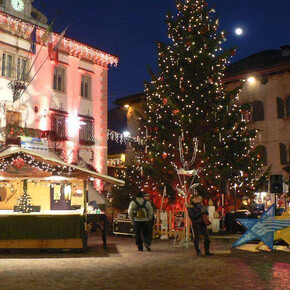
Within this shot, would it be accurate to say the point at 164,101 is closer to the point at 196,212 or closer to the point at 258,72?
the point at 258,72

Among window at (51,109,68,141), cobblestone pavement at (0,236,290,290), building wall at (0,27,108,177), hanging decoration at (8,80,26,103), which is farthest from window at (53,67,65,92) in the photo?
cobblestone pavement at (0,236,290,290)

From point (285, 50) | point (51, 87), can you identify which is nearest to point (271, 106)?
point (285, 50)

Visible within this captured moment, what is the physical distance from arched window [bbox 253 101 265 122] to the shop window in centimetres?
1301

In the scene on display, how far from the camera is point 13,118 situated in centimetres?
2333

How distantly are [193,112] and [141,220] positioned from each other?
9.15 metres

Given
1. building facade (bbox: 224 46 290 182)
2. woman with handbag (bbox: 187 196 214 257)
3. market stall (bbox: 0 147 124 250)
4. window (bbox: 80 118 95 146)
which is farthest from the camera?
building facade (bbox: 224 46 290 182)

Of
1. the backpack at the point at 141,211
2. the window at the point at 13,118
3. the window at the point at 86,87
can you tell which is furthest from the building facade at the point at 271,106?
the backpack at the point at 141,211

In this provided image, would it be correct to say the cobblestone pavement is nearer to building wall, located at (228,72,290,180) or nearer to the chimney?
building wall, located at (228,72,290,180)

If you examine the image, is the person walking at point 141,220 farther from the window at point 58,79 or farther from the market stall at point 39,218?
the window at point 58,79

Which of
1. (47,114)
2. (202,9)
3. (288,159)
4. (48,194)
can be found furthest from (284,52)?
(48,194)

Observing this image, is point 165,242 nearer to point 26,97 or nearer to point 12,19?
point 26,97

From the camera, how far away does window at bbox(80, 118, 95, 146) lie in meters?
26.9

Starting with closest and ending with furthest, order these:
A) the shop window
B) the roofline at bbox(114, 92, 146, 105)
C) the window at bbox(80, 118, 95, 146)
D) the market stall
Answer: the market stall
the shop window
the window at bbox(80, 118, 95, 146)
the roofline at bbox(114, 92, 146, 105)

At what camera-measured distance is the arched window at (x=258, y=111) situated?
2967cm
